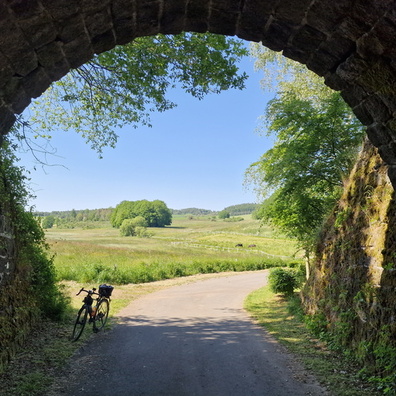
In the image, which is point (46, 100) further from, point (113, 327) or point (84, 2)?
point (84, 2)

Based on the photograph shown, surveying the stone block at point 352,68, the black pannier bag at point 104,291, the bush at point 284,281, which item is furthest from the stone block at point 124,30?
the bush at point 284,281

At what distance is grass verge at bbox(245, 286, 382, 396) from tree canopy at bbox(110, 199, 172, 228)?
14037cm

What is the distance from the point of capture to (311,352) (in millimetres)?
7848

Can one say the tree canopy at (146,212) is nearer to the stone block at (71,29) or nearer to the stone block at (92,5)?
the stone block at (71,29)

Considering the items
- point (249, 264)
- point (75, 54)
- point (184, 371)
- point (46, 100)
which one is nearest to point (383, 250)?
point (184, 371)

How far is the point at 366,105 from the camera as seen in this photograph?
4.25 meters

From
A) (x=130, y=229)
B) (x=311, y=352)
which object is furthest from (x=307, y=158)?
(x=130, y=229)

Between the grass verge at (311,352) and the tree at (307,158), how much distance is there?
253 cm

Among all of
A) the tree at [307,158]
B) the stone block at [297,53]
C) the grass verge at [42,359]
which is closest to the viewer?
the stone block at [297,53]

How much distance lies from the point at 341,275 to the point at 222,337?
3531mm

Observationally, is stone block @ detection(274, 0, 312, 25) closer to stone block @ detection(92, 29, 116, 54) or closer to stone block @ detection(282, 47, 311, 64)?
stone block @ detection(282, 47, 311, 64)

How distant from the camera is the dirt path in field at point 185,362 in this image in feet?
19.4

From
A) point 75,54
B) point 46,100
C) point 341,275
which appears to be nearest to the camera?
point 75,54

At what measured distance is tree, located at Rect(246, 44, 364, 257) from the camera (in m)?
12.0
